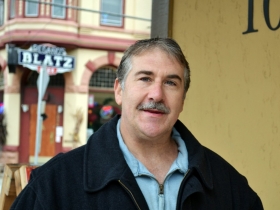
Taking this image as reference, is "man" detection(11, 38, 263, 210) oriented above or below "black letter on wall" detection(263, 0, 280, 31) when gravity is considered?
below

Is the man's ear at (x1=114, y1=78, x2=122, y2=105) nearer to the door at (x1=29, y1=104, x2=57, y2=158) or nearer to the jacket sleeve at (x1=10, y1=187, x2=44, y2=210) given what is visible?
the jacket sleeve at (x1=10, y1=187, x2=44, y2=210)

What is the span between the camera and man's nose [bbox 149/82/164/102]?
1935 millimetres

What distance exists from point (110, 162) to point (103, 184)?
0.11 m

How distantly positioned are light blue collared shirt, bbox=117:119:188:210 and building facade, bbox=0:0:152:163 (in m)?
13.2

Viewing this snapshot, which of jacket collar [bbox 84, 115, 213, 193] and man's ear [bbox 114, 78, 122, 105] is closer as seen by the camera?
jacket collar [bbox 84, 115, 213, 193]

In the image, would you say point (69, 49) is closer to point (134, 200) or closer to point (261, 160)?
point (261, 160)

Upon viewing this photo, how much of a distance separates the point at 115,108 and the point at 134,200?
49.2 feet

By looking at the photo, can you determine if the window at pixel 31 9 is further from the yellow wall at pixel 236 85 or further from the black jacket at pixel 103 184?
the black jacket at pixel 103 184

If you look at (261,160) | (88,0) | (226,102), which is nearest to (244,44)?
(226,102)

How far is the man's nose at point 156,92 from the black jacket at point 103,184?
0.78 feet

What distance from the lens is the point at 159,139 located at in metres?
2.05

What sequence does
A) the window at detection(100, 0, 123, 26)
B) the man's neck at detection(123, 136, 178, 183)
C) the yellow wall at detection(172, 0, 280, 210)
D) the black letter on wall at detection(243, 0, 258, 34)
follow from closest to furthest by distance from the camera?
the man's neck at detection(123, 136, 178, 183) < the yellow wall at detection(172, 0, 280, 210) < the black letter on wall at detection(243, 0, 258, 34) < the window at detection(100, 0, 123, 26)

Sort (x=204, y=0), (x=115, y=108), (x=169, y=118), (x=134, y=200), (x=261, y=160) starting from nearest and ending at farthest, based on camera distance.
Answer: (x=134, y=200), (x=169, y=118), (x=261, y=160), (x=204, y=0), (x=115, y=108)

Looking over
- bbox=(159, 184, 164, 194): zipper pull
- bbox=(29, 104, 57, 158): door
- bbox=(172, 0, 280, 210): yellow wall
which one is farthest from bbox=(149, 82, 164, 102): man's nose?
bbox=(29, 104, 57, 158): door
